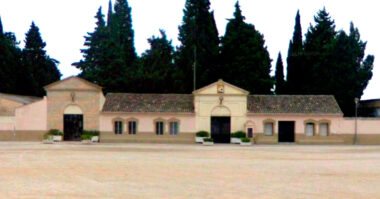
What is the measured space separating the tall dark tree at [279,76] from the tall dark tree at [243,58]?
4.40m

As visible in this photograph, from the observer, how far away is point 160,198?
13.9 m

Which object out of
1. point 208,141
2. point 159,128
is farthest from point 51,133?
point 208,141

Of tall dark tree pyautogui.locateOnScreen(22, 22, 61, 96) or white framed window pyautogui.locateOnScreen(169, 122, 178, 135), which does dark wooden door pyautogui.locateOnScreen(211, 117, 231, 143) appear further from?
tall dark tree pyautogui.locateOnScreen(22, 22, 61, 96)

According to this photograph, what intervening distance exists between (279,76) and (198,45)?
1332cm

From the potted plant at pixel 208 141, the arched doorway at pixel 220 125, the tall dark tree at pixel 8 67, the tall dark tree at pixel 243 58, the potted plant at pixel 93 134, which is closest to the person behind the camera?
the potted plant at pixel 208 141

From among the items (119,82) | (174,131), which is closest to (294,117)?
(174,131)

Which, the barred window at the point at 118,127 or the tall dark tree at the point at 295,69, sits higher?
the tall dark tree at the point at 295,69

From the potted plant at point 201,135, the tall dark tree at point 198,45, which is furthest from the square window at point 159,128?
the tall dark tree at point 198,45

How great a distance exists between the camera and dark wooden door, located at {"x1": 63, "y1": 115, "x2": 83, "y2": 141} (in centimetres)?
4731

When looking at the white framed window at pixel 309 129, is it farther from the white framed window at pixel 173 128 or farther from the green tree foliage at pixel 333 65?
the green tree foliage at pixel 333 65

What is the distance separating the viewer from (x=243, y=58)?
61469mm

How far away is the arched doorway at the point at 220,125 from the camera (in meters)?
47.2

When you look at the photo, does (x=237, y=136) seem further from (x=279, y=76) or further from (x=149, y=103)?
(x=279, y=76)

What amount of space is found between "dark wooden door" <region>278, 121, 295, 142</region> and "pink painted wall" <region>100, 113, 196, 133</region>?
824 centimetres
